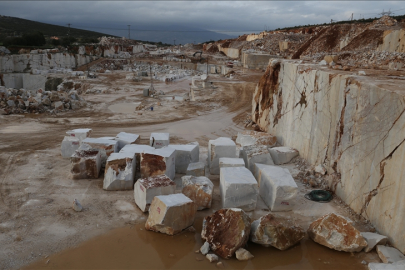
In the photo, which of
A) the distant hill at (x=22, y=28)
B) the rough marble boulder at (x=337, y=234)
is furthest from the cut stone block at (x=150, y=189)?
the distant hill at (x=22, y=28)

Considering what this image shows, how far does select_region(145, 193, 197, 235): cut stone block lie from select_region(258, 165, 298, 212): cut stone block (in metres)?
1.72

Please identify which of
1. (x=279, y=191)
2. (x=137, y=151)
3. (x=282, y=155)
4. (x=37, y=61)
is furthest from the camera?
(x=37, y=61)

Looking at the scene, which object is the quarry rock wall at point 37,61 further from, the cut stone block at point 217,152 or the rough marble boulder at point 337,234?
the rough marble boulder at point 337,234

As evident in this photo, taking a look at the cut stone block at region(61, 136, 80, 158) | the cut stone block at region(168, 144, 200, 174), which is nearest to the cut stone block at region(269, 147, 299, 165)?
the cut stone block at region(168, 144, 200, 174)

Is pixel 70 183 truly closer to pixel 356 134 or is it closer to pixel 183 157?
pixel 183 157

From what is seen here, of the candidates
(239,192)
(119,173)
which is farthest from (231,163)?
(119,173)

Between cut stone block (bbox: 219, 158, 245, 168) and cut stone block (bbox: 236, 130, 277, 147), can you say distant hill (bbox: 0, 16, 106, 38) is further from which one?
cut stone block (bbox: 219, 158, 245, 168)

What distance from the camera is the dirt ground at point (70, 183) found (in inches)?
215

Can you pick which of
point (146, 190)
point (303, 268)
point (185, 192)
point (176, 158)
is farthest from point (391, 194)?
point (176, 158)

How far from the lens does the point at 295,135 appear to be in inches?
364

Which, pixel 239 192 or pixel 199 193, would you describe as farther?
pixel 199 193

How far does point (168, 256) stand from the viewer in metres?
5.17

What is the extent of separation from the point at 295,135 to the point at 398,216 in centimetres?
447

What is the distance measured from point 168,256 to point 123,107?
13824mm
